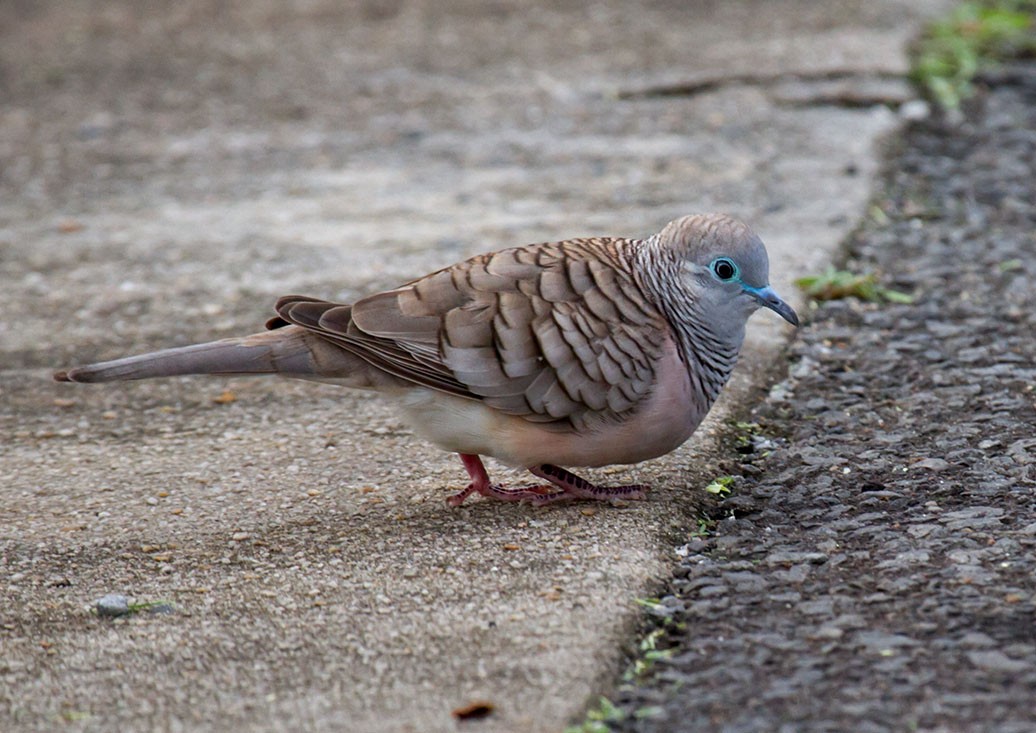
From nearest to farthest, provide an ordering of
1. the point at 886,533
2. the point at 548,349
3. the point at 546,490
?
1. the point at 886,533
2. the point at 548,349
3. the point at 546,490

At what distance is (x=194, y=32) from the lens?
852 cm

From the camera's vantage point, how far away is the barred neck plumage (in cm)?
352

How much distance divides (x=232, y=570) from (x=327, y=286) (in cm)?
207

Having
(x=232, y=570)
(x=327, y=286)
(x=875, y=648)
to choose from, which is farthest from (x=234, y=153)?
(x=875, y=648)

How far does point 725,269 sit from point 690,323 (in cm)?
17

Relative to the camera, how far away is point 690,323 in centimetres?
353

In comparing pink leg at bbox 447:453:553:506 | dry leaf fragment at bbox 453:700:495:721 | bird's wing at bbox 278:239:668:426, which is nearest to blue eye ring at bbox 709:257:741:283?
bird's wing at bbox 278:239:668:426

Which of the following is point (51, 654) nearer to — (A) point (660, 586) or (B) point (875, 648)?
(A) point (660, 586)

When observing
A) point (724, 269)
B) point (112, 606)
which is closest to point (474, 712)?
point (112, 606)

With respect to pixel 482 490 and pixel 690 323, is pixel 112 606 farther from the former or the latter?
pixel 690 323

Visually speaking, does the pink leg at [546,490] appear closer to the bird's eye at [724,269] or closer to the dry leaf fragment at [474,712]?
the bird's eye at [724,269]

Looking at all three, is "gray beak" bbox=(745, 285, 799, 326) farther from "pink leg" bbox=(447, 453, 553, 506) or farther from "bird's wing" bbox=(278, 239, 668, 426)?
"pink leg" bbox=(447, 453, 553, 506)

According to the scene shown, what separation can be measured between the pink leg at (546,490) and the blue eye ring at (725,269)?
599 millimetres

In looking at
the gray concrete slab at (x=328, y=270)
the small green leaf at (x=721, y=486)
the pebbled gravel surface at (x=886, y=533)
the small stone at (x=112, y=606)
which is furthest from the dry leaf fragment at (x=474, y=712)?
the small green leaf at (x=721, y=486)
